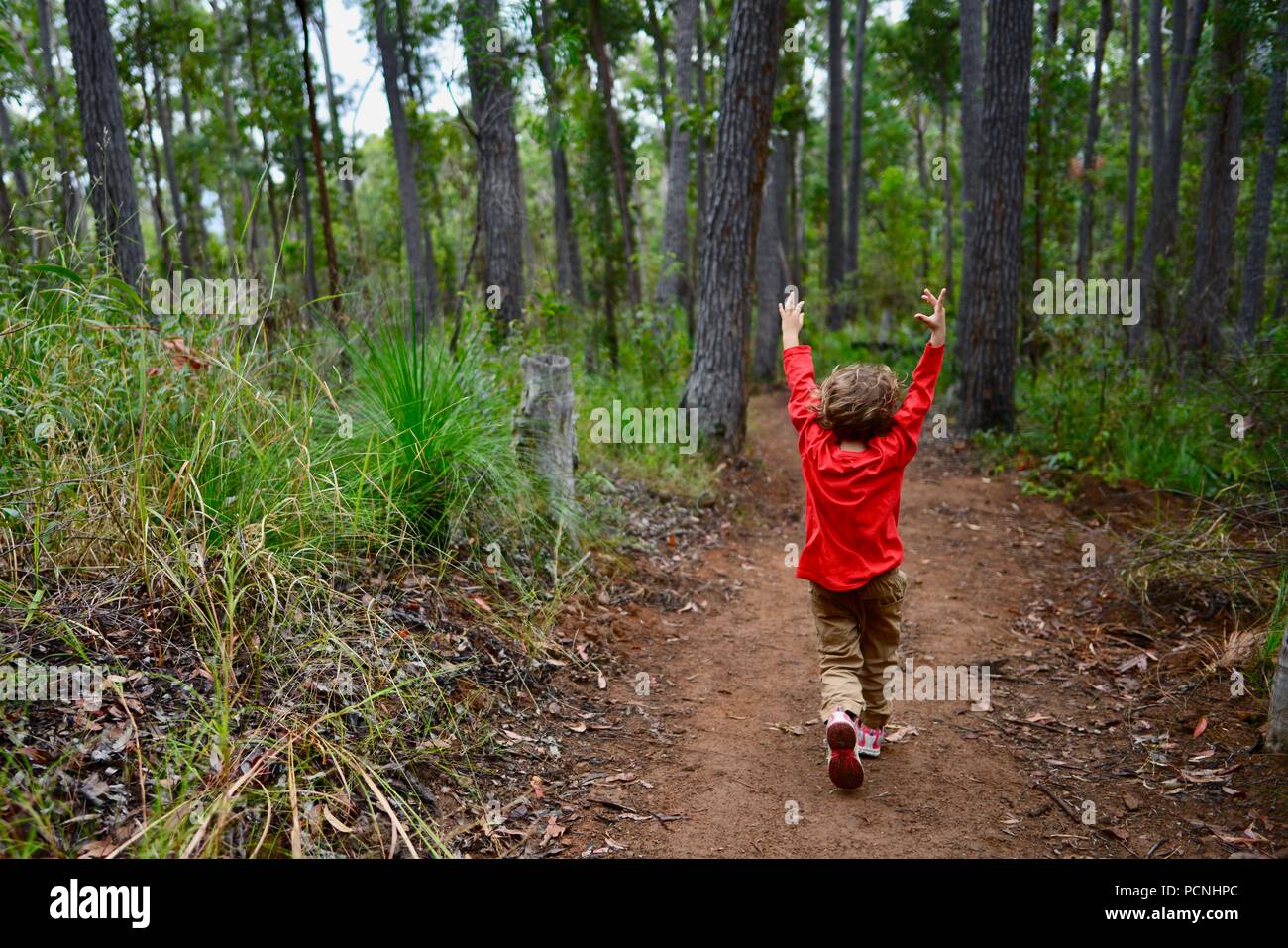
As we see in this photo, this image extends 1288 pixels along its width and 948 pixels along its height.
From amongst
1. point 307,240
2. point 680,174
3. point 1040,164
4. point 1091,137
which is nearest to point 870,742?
point 307,240

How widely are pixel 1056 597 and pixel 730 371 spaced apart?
3.74 metres

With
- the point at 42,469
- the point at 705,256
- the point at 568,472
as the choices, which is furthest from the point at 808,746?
the point at 705,256

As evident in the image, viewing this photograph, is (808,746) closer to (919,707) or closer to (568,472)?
(919,707)

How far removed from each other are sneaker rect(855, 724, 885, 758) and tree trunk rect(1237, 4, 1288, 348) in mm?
7707

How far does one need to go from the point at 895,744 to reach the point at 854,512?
125cm

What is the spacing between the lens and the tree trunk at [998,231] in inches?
371

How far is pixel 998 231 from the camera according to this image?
31.9 ft

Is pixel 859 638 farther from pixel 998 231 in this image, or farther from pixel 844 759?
pixel 998 231

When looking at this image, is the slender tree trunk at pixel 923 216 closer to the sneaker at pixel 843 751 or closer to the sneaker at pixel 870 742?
the sneaker at pixel 870 742

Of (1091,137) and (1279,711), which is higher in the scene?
(1091,137)

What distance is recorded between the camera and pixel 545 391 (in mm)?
5602

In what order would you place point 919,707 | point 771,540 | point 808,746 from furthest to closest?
point 771,540
point 919,707
point 808,746

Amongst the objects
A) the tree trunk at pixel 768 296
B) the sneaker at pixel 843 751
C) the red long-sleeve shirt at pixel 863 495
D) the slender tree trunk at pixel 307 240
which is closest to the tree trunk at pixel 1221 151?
the tree trunk at pixel 768 296

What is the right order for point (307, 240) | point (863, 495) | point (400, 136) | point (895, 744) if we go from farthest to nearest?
point (400, 136)
point (307, 240)
point (895, 744)
point (863, 495)
